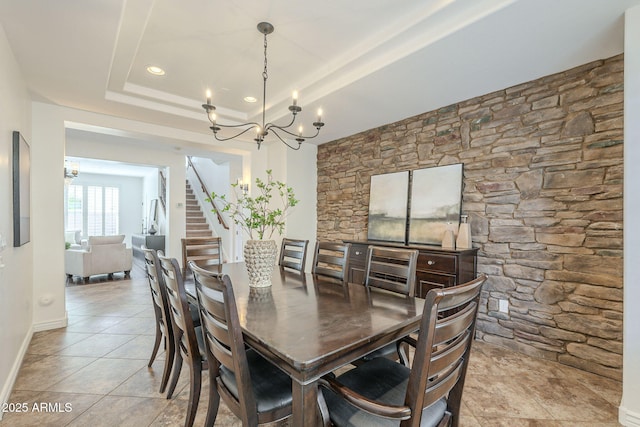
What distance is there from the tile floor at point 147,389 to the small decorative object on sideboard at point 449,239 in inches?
39.2

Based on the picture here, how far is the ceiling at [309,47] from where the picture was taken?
6.15 feet

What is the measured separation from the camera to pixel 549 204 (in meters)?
2.58

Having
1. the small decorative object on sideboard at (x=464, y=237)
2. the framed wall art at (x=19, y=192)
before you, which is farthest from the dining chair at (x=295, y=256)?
the framed wall art at (x=19, y=192)

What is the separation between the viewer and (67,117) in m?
3.35

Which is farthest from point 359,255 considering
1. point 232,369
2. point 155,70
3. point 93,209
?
point 93,209

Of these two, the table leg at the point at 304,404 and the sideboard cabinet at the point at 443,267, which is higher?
the sideboard cabinet at the point at 443,267

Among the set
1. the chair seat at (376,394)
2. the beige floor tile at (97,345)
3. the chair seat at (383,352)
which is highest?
the chair seat at (376,394)

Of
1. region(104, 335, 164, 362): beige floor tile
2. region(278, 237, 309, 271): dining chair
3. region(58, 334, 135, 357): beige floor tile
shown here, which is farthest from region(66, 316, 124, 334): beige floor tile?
region(278, 237, 309, 271): dining chair

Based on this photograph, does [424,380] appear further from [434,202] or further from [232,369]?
[434,202]

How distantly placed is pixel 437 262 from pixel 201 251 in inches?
95.2

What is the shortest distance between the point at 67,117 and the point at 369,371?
4.10 metres

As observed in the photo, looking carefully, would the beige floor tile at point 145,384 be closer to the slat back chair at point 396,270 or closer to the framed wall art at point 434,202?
the slat back chair at point 396,270

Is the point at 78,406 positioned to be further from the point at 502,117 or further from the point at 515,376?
the point at 502,117

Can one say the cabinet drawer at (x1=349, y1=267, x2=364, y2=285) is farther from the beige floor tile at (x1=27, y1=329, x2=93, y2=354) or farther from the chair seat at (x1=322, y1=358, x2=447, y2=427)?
the beige floor tile at (x1=27, y1=329, x2=93, y2=354)
